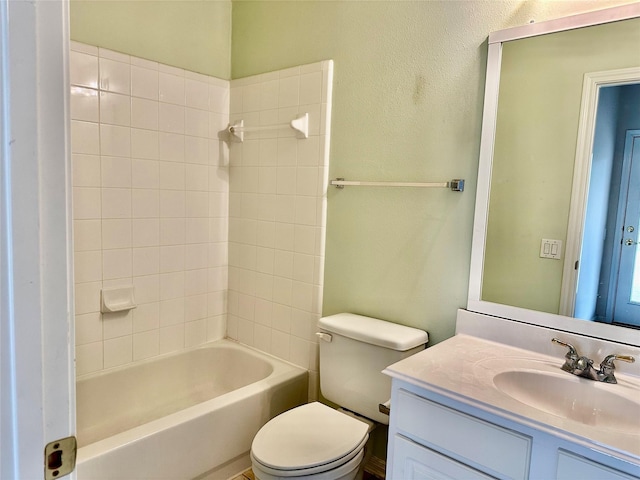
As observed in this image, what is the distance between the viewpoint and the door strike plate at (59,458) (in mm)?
584

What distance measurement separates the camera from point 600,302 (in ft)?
4.66

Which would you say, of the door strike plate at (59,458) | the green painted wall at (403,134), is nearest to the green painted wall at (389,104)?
the green painted wall at (403,134)

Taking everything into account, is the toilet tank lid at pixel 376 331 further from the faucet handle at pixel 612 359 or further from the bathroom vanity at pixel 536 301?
the faucet handle at pixel 612 359

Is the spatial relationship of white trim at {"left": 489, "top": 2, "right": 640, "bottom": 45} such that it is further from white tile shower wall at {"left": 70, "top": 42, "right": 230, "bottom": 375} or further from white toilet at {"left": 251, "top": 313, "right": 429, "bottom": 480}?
white tile shower wall at {"left": 70, "top": 42, "right": 230, "bottom": 375}

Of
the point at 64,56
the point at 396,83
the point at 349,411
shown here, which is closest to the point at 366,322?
the point at 349,411

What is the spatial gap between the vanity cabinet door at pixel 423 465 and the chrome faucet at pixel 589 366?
456mm

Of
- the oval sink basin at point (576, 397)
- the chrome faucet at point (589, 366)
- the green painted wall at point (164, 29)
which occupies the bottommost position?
the oval sink basin at point (576, 397)

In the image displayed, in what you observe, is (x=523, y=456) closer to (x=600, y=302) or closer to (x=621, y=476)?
(x=621, y=476)

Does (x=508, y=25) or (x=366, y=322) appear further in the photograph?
(x=366, y=322)

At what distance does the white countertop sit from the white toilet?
27cm

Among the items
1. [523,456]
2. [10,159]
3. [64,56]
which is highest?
[64,56]

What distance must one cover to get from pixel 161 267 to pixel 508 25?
6.35 ft

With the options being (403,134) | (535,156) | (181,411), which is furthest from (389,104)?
(181,411)

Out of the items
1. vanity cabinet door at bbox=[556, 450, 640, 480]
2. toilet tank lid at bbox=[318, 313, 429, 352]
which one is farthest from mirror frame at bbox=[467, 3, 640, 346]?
vanity cabinet door at bbox=[556, 450, 640, 480]
